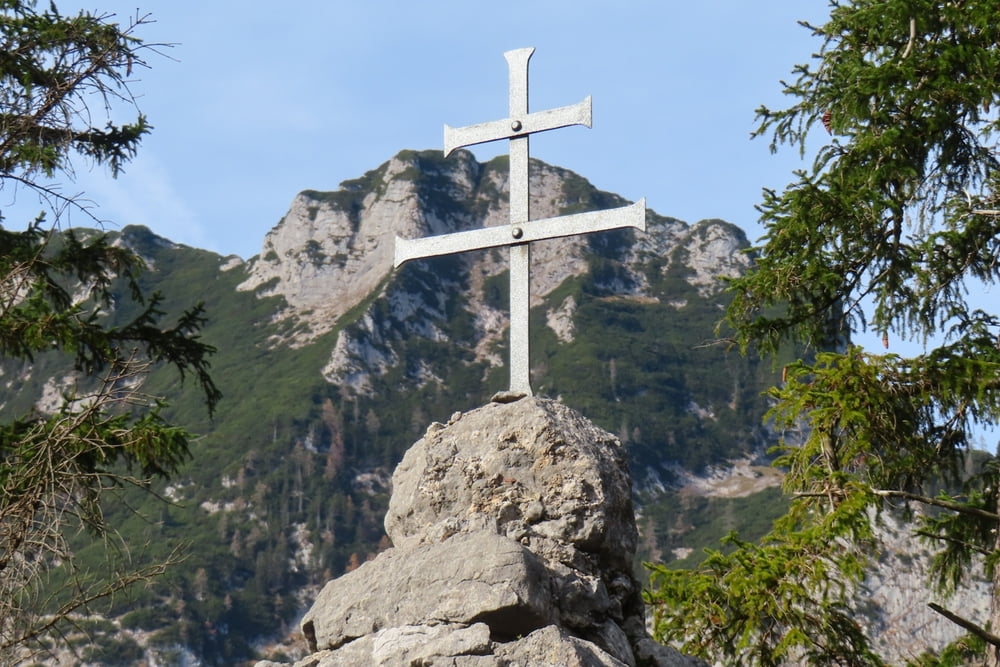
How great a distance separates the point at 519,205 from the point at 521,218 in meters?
0.09

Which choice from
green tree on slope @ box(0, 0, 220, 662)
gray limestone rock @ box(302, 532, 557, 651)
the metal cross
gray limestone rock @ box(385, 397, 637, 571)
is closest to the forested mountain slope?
green tree on slope @ box(0, 0, 220, 662)

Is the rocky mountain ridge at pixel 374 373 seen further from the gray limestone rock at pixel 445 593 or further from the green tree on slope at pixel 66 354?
the gray limestone rock at pixel 445 593

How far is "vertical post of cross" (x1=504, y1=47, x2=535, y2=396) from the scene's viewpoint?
30.3 ft

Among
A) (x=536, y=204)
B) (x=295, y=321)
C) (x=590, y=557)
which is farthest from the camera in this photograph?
(x=536, y=204)

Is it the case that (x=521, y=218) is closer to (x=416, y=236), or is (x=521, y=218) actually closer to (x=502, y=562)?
(x=502, y=562)

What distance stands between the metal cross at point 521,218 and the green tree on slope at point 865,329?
1.98 meters

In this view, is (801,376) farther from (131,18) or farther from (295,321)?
(295,321)

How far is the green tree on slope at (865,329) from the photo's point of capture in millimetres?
9445

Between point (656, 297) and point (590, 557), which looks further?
point (656, 297)

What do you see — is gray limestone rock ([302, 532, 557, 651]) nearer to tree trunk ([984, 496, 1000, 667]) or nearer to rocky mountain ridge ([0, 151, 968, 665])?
tree trunk ([984, 496, 1000, 667])

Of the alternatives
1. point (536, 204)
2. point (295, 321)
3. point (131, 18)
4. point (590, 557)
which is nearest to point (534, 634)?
point (590, 557)

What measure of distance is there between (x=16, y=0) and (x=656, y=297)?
158m

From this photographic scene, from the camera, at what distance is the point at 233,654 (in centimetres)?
11338

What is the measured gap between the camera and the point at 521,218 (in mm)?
9320
